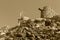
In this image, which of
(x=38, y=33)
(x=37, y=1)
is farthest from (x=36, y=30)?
(x=37, y=1)

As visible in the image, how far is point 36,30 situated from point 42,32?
17 mm

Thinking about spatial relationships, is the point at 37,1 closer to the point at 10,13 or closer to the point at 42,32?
the point at 10,13

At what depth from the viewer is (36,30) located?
14.0 inches

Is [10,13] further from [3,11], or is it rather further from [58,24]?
[58,24]

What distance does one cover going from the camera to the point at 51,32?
0.34 m

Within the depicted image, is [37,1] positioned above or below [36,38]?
above

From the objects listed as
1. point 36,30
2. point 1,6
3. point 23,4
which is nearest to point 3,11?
point 1,6

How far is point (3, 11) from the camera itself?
1242 millimetres

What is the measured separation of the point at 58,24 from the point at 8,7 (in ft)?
3.08

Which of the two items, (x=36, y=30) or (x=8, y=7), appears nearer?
(x=36, y=30)

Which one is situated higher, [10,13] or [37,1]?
[37,1]

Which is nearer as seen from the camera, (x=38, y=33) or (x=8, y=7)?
(x=38, y=33)

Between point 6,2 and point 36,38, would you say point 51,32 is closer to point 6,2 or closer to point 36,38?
point 36,38

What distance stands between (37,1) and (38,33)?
886mm
